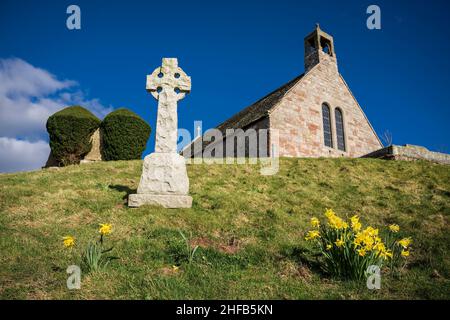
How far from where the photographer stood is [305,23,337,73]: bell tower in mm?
19605

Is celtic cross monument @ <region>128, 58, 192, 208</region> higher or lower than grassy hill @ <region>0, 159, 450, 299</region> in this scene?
higher

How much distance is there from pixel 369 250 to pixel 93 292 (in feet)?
11.6

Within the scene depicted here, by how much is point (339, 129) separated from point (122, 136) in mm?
13755

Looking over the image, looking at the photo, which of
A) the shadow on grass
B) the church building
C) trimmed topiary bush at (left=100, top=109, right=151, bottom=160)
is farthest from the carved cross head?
trimmed topiary bush at (left=100, top=109, right=151, bottom=160)

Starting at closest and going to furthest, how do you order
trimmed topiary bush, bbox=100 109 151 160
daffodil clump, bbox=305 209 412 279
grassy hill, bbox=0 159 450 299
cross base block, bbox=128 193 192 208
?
grassy hill, bbox=0 159 450 299 < daffodil clump, bbox=305 209 412 279 < cross base block, bbox=128 193 192 208 < trimmed topiary bush, bbox=100 109 151 160

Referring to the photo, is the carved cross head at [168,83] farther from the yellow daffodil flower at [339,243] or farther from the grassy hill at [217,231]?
the yellow daffodil flower at [339,243]

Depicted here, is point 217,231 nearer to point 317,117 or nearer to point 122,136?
point 122,136

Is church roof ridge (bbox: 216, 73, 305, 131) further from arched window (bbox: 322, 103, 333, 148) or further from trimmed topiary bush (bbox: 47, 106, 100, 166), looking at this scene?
trimmed topiary bush (bbox: 47, 106, 100, 166)

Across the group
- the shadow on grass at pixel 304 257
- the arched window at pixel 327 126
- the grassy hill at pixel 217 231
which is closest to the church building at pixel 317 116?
the arched window at pixel 327 126

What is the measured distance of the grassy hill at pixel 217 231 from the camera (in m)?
3.53

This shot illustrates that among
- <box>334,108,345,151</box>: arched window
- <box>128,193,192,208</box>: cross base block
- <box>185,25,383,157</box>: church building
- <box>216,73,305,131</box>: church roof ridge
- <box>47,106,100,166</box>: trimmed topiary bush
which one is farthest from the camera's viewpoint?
<box>334,108,345,151</box>: arched window

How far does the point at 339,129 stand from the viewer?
18719mm

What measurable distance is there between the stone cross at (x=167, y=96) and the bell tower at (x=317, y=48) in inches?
566
